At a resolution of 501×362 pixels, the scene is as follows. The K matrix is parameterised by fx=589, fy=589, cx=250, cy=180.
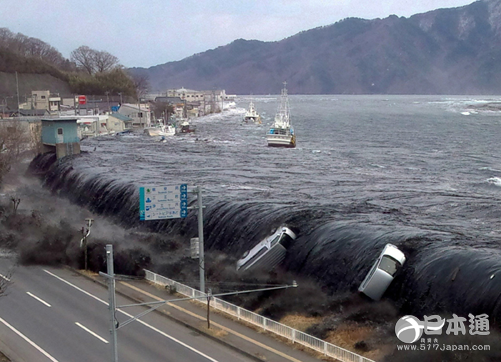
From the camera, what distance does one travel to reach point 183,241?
26.4 m

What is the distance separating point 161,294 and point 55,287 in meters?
3.97

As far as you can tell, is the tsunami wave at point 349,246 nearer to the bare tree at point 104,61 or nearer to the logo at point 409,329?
the logo at point 409,329

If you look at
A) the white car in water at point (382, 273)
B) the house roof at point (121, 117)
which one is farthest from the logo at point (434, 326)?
the house roof at point (121, 117)

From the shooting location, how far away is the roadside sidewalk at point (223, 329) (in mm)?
15141

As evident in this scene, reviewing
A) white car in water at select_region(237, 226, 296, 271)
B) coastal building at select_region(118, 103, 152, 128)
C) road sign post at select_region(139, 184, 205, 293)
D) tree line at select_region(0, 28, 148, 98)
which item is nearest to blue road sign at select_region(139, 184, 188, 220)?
road sign post at select_region(139, 184, 205, 293)

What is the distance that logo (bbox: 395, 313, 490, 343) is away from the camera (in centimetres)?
1565

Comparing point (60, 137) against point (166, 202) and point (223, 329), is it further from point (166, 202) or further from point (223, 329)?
point (223, 329)

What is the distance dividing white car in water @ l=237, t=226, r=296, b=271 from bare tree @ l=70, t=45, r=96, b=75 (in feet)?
448

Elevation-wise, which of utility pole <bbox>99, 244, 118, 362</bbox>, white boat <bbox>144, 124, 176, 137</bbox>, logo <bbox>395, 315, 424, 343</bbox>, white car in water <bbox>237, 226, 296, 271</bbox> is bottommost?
logo <bbox>395, 315, 424, 343</bbox>

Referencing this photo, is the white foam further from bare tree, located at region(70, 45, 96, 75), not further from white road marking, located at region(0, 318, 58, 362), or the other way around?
bare tree, located at region(70, 45, 96, 75)

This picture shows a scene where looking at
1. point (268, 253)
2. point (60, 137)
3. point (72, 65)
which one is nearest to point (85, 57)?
point (72, 65)

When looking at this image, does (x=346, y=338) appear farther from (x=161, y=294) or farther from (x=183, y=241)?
(x=183, y=241)

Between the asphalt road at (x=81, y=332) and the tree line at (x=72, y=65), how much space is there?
301ft

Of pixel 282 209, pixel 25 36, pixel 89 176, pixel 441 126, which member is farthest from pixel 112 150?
pixel 25 36
